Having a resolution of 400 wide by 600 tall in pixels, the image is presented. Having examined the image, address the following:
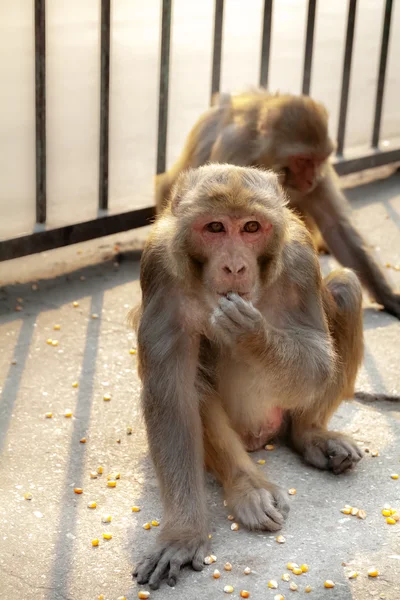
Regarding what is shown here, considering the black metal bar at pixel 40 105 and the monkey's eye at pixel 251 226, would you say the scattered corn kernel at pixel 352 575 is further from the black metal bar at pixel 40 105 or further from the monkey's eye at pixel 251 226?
the black metal bar at pixel 40 105

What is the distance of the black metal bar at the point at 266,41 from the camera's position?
305 inches

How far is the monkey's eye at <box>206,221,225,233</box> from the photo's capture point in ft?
12.9

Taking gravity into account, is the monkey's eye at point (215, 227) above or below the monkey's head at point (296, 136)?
above

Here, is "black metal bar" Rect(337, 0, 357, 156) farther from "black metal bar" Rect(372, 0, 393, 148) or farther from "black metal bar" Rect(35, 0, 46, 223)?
"black metal bar" Rect(35, 0, 46, 223)

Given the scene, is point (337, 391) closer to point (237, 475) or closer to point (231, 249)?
point (237, 475)

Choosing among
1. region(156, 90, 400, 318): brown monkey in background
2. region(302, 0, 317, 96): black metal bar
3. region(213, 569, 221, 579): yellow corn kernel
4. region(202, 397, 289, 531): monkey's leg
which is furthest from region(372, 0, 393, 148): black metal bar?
region(213, 569, 221, 579): yellow corn kernel

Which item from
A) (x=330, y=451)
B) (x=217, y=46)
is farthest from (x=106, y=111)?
(x=330, y=451)

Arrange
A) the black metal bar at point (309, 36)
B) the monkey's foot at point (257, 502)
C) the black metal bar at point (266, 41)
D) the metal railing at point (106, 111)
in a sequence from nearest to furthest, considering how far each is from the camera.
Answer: the monkey's foot at point (257, 502), the metal railing at point (106, 111), the black metal bar at point (266, 41), the black metal bar at point (309, 36)

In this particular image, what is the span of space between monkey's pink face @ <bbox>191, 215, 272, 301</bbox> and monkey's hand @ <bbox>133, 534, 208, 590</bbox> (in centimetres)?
98

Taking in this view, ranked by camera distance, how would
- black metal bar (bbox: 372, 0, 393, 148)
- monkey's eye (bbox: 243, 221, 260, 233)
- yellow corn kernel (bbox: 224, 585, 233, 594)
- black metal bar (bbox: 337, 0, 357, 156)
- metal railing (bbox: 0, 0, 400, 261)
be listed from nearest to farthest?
yellow corn kernel (bbox: 224, 585, 233, 594), monkey's eye (bbox: 243, 221, 260, 233), metal railing (bbox: 0, 0, 400, 261), black metal bar (bbox: 337, 0, 357, 156), black metal bar (bbox: 372, 0, 393, 148)

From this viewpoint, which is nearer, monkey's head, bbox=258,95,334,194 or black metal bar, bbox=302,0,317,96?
monkey's head, bbox=258,95,334,194

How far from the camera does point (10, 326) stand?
6180 mm

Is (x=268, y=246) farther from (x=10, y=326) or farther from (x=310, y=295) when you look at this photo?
(x=10, y=326)

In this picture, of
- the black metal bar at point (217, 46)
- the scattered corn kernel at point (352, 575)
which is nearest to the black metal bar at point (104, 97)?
the black metal bar at point (217, 46)
